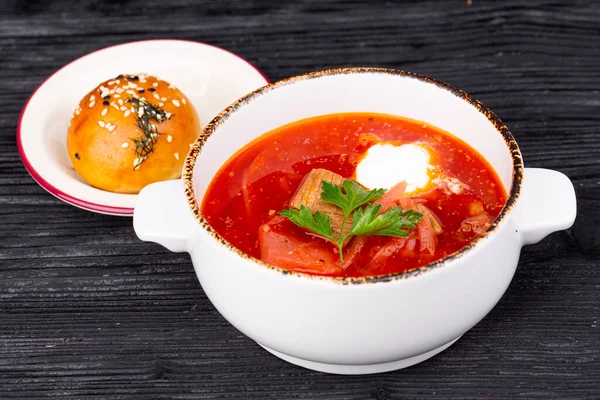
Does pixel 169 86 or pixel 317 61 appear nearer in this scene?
pixel 169 86

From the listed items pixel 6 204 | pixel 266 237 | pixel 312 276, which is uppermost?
pixel 312 276

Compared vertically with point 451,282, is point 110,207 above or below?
below

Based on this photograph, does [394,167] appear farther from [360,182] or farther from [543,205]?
[543,205]

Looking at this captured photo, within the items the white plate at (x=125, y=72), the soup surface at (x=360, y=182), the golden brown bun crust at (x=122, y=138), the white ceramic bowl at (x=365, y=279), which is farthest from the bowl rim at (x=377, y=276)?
the white plate at (x=125, y=72)

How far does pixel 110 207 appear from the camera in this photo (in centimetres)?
296

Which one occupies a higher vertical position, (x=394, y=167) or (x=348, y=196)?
(x=348, y=196)

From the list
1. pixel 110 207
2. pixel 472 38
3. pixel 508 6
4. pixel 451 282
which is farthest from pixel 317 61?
pixel 451 282

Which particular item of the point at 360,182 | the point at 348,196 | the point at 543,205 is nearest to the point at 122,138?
the point at 360,182

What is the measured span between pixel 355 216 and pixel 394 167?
0.45 metres

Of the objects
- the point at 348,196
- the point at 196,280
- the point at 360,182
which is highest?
the point at 348,196

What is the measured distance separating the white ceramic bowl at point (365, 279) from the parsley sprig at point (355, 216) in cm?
21

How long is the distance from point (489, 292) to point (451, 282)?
0.20 m

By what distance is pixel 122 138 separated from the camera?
3.16m

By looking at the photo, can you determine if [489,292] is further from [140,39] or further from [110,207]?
Answer: [140,39]
